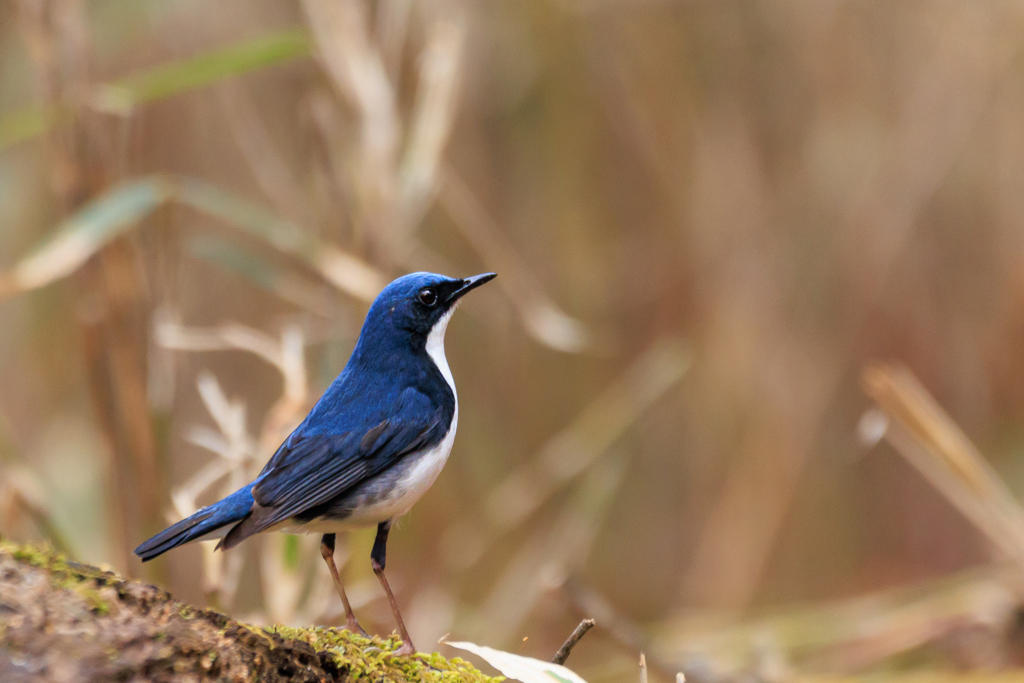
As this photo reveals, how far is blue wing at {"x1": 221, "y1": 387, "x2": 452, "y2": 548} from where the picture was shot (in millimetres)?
2195

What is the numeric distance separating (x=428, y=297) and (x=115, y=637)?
1509 millimetres

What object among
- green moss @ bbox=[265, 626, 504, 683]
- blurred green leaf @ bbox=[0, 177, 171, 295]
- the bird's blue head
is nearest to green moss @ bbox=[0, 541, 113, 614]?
green moss @ bbox=[265, 626, 504, 683]

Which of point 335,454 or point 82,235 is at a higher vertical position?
point 82,235

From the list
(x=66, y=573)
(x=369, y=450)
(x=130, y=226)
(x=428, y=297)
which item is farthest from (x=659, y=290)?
(x=66, y=573)

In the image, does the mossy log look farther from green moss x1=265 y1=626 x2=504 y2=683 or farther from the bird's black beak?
the bird's black beak

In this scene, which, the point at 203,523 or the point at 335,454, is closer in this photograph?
the point at 203,523

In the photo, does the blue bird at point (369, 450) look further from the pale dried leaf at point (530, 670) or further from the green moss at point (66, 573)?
the green moss at point (66, 573)

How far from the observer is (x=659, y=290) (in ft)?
21.8

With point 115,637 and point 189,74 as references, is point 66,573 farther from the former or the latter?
point 189,74

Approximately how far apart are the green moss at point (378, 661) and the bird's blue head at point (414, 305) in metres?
0.95

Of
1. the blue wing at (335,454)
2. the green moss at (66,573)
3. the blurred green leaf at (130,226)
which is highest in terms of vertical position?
the blurred green leaf at (130,226)

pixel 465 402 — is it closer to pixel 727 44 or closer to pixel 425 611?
pixel 425 611

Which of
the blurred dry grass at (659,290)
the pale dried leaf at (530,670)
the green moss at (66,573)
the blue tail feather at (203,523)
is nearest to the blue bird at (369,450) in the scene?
the blue tail feather at (203,523)

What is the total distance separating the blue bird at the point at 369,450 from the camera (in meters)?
2.21
